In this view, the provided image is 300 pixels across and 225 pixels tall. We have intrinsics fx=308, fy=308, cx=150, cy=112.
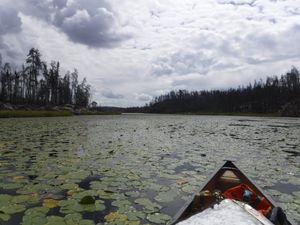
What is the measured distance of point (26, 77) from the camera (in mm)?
67750

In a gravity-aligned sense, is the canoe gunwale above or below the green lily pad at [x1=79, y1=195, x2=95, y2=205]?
above

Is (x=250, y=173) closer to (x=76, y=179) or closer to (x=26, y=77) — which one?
(x=76, y=179)

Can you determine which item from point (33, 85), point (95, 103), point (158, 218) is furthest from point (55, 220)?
point (95, 103)

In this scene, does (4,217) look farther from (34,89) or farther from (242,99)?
(242,99)

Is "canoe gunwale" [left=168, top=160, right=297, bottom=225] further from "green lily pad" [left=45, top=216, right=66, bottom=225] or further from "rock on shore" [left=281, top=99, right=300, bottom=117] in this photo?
"rock on shore" [left=281, top=99, right=300, bottom=117]

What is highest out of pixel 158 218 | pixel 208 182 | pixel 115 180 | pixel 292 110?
pixel 292 110

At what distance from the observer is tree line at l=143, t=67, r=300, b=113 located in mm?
106762

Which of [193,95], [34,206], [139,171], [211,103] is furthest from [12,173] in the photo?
[193,95]

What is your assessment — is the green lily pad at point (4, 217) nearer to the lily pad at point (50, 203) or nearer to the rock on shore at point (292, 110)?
the lily pad at point (50, 203)

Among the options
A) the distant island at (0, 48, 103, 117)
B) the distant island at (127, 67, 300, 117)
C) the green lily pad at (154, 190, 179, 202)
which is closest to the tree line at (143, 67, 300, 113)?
the distant island at (127, 67, 300, 117)

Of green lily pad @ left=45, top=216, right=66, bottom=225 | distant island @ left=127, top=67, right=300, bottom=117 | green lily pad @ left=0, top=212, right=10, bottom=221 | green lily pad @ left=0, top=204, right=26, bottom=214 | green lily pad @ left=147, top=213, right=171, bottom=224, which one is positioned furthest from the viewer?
distant island @ left=127, top=67, right=300, bottom=117

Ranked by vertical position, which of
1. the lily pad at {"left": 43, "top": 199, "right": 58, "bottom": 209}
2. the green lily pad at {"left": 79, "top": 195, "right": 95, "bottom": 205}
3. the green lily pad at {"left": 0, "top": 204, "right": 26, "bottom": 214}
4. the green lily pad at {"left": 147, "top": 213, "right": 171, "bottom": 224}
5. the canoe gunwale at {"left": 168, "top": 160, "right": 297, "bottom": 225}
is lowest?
the green lily pad at {"left": 147, "top": 213, "right": 171, "bottom": 224}

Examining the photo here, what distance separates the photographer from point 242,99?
124375 mm

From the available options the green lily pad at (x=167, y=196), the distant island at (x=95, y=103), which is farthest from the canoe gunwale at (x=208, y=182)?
the distant island at (x=95, y=103)
